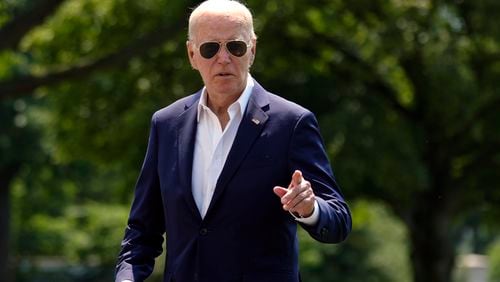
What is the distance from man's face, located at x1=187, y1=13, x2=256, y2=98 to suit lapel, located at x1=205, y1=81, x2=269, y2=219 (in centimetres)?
7

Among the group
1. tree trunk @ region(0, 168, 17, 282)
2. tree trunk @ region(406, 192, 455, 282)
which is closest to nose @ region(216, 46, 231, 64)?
tree trunk @ region(406, 192, 455, 282)

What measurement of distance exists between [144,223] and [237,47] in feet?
2.16

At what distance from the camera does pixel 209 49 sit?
4.00m

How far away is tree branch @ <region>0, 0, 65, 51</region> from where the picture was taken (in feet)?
51.6

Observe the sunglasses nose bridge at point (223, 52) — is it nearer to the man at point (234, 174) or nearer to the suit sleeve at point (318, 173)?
the man at point (234, 174)

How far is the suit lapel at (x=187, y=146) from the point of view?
155 inches

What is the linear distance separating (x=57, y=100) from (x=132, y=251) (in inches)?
816

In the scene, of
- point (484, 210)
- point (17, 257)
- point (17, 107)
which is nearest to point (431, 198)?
point (484, 210)

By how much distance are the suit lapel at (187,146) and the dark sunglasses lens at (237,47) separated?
252 mm

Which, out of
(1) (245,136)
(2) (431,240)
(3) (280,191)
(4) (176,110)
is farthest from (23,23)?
(3) (280,191)

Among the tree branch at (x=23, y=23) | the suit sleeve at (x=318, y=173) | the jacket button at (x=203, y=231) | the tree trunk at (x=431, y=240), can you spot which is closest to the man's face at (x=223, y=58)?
the suit sleeve at (x=318, y=173)

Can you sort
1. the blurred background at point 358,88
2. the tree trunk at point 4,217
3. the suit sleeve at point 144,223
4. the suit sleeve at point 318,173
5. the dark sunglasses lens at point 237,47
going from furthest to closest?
the tree trunk at point 4,217 < the blurred background at point 358,88 < the suit sleeve at point 144,223 < the dark sunglasses lens at point 237,47 < the suit sleeve at point 318,173

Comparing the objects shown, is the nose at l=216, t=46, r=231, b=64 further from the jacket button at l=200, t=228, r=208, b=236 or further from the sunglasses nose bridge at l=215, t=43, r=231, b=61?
the jacket button at l=200, t=228, r=208, b=236

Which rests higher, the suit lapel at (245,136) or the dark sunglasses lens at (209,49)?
the dark sunglasses lens at (209,49)
